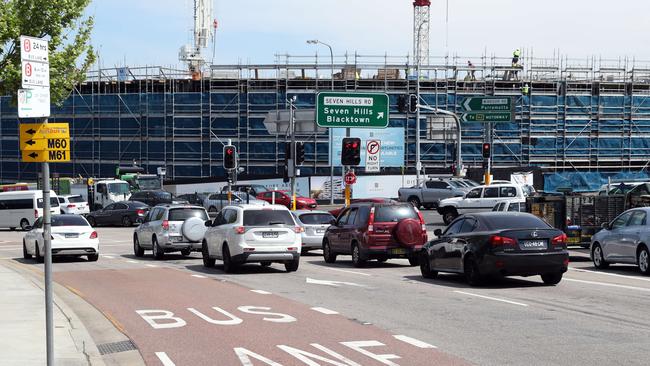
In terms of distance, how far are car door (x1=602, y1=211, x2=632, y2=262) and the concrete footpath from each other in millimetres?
13171

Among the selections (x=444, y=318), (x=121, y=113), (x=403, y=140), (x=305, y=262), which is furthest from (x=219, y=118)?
(x=444, y=318)

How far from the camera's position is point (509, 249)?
61.5 feet

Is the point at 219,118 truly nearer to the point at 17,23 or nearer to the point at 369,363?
the point at 17,23

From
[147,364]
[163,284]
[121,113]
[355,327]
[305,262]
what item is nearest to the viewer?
[147,364]

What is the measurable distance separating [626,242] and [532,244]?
4776 millimetres

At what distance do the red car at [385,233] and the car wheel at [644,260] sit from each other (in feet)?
18.9

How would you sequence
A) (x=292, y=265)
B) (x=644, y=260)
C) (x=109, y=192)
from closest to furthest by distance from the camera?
(x=644, y=260) < (x=292, y=265) < (x=109, y=192)

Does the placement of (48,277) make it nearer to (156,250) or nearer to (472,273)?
(472,273)

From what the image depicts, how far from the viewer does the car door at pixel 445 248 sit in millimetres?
20562

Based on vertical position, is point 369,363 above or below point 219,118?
below

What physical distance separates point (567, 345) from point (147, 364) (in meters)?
5.14

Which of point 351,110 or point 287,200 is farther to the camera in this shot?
point 287,200

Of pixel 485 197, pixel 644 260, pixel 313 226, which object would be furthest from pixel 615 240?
pixel 485 197

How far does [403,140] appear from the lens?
245 feet
